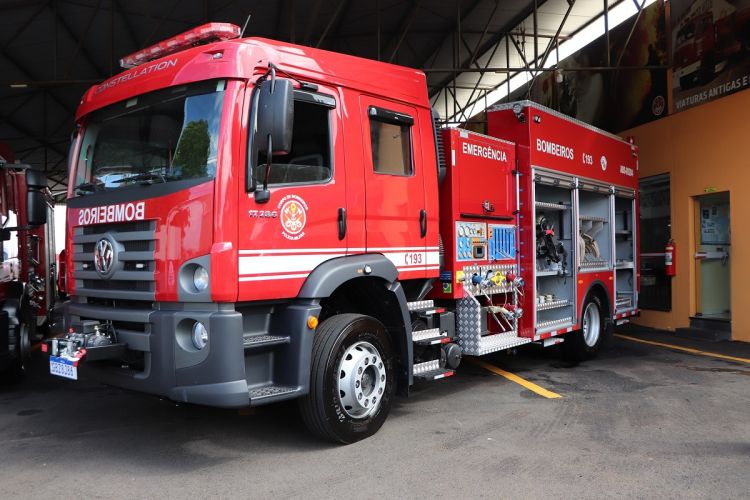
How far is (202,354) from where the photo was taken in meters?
3.90

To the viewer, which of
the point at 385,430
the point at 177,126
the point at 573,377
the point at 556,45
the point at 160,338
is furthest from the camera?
the point at 556,45

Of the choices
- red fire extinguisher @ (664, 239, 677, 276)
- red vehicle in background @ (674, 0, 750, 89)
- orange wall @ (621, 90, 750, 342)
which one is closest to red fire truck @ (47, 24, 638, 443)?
orange wall @ (621, 90, 750, 342)

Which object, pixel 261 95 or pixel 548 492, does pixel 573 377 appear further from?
pixel 261 95

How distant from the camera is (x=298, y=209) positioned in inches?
173

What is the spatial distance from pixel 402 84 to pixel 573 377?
4.09 meters

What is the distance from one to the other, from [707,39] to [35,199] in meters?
10.7

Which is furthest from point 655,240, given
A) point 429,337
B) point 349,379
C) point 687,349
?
point 349,379

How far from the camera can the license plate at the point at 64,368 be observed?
13.7 ft

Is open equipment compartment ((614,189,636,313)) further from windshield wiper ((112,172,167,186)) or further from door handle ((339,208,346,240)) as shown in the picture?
windshield wiper ((112,172,167,186))

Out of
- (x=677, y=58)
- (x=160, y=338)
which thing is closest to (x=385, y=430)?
(x=160, y=338)

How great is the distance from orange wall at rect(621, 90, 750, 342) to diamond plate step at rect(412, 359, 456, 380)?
683 cm

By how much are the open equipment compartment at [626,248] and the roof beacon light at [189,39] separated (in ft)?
22.6

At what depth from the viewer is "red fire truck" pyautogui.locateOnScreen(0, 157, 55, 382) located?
5.98m

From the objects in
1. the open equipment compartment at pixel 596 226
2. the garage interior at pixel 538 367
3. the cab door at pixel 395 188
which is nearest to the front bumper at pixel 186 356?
the garage interior at pixel 538 367
